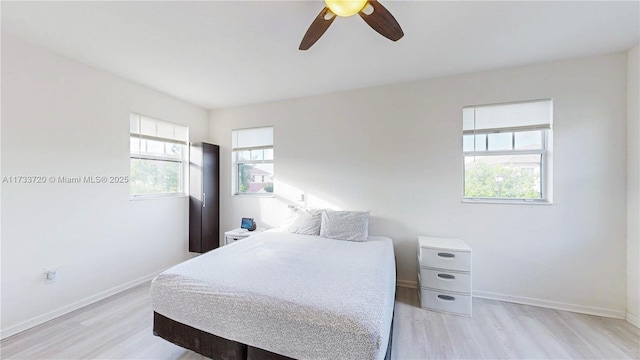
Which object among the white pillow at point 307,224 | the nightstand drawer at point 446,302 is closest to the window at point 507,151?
the nightstand drawer at point 446,302

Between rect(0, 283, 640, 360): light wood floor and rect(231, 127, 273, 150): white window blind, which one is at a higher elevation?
rect(231, 127, 273, 150): white window blind

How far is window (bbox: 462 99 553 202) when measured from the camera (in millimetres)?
2566

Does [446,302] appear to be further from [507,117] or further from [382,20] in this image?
[382,20]

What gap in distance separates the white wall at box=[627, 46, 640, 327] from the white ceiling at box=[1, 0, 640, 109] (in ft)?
1.12

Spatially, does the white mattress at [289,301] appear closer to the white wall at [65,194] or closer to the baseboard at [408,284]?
the baseboard at [408,284]

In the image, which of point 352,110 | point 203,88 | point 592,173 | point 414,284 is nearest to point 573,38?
point 592,173

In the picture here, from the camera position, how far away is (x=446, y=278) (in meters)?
2.36

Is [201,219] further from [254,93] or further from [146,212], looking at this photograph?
[254,93]

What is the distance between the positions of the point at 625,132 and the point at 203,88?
4709 mm

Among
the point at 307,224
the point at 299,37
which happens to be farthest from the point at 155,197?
the point at 299,37

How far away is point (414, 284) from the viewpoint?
2.91 m

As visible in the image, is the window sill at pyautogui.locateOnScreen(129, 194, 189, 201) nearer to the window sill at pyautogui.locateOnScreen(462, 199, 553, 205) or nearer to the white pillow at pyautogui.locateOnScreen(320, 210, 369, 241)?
the white pillow at pyautogui.locateOnScreen(320, 210, 369, 241)

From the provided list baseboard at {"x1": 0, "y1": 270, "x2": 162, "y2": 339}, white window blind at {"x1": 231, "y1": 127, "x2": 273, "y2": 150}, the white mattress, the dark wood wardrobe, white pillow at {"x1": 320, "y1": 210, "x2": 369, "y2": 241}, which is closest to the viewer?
the white mattress

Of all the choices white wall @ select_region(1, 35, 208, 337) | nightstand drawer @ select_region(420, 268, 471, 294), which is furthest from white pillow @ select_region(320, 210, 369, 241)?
white wall @ select_region(1, 35, 208, 337)
